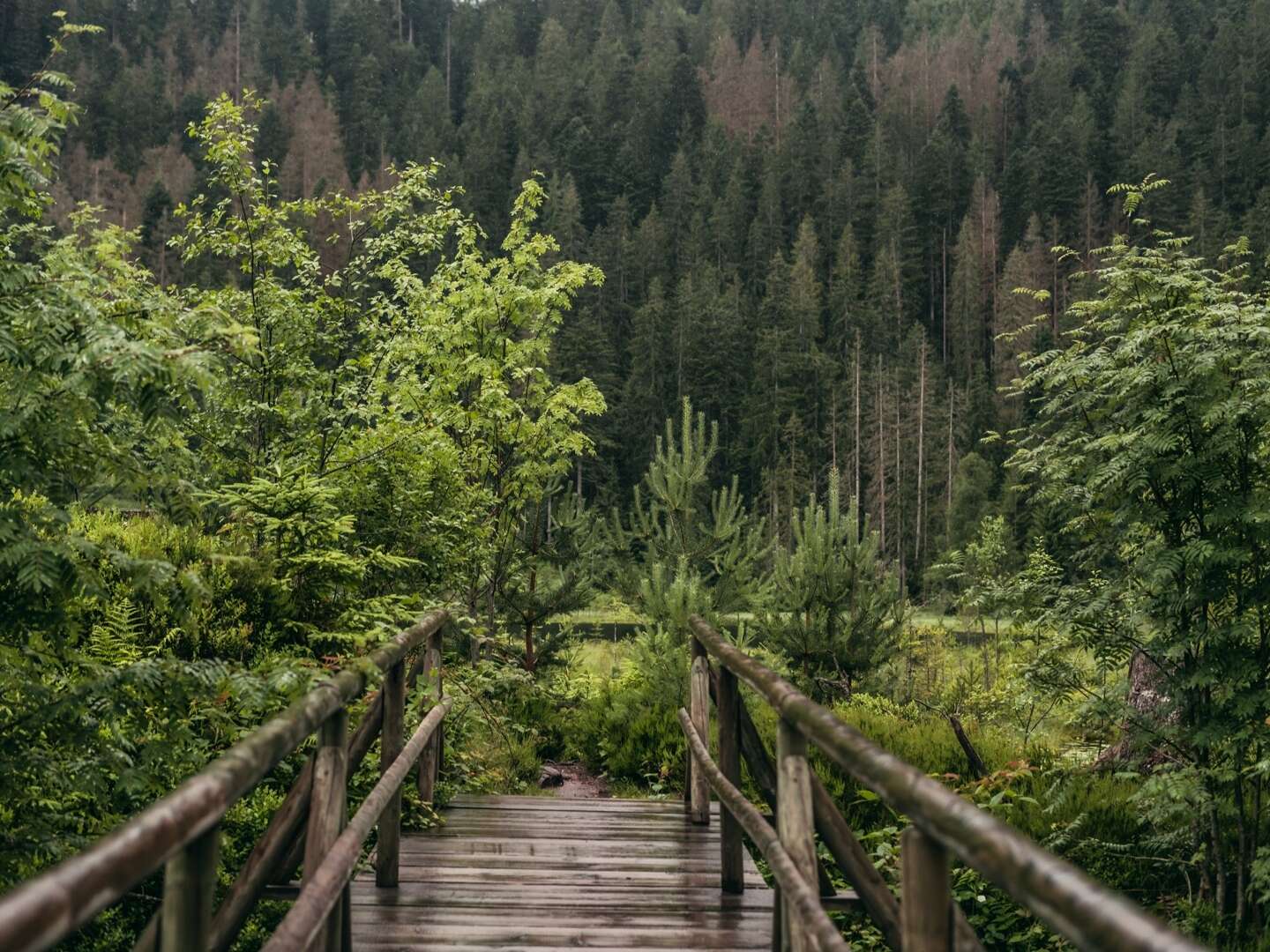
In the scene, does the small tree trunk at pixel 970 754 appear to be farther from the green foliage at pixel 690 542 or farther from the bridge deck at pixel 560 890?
the green foliage at pixel 690 542

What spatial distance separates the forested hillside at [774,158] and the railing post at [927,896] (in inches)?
1747

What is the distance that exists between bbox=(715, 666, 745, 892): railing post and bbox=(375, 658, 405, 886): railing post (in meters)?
1.45

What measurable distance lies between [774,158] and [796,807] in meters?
95.6

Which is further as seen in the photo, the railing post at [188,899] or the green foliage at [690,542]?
the green foliage at [690,542]

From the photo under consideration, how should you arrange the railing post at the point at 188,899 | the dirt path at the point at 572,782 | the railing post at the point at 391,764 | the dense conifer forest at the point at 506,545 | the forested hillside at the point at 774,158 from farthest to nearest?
1. the forested hillside at the point at 774,158
2. the dirt path at the point at 572,782
3. the railing post at the point at 391,764
4. the dense conifer forest at the point at 506,545
5. the railing post at the point at 188,899

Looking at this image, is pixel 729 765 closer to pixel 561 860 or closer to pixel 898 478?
pixel 561 860

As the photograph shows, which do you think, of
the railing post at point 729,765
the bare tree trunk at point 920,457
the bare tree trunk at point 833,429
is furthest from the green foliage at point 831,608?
the bare tree trunk at point 833,429

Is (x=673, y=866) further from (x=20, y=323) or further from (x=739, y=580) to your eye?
(x=739, y=580)

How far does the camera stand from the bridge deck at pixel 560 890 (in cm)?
392

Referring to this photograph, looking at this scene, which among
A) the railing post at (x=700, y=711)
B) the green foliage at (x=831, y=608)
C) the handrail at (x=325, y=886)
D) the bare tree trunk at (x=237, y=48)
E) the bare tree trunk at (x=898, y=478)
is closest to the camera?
the handrail at (x=325, y=886)

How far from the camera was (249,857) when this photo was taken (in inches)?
107

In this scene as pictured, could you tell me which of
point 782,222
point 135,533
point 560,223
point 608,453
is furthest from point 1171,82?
point 135,533

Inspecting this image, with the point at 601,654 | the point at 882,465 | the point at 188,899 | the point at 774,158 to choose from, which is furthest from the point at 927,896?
the point at 774,158

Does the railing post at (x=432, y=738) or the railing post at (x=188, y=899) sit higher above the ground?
the railing post at (x=188, y=899)
